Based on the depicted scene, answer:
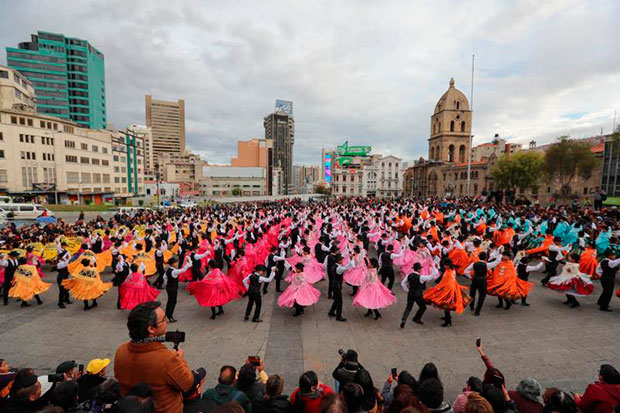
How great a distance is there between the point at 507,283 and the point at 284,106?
15824 centimetres

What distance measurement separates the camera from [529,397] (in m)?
2.73

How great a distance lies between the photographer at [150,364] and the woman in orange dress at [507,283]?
7.29 m

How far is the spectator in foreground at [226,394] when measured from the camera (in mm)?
2648

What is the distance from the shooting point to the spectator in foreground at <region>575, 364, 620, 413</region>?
2.76m

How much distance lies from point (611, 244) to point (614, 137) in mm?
26039

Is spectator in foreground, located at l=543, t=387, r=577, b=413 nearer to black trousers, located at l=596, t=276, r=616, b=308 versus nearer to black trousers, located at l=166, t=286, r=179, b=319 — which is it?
black trousers, located at l=596, t=276, r=616, b=308

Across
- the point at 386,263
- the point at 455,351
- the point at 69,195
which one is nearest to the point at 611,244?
the point at 386,263

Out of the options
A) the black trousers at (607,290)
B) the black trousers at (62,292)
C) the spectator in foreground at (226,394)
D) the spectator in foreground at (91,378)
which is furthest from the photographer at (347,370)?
the black trousers at (62,292)

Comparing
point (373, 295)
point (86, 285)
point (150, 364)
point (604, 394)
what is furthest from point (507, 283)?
point (86, 285)

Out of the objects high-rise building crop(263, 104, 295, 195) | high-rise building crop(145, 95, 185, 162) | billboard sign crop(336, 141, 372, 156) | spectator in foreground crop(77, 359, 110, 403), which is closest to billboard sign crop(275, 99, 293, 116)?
high-rise building crop(263, 104, 295, 195)

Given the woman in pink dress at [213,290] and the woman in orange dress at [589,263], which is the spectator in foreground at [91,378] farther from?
the woman in orange dress at [589,263]

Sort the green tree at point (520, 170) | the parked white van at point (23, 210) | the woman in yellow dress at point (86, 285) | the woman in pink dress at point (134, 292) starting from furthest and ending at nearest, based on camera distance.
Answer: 1. the green tree at point (520, 170)
2. the parked white van at point (23, 210)
3. the woman in yellow dress at point (86, 285)
4. the woman in pink dress at point (134, 292)

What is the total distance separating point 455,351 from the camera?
17.5 ft

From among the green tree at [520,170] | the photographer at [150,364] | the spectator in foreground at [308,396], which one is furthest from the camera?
the green tree at [520,170]
